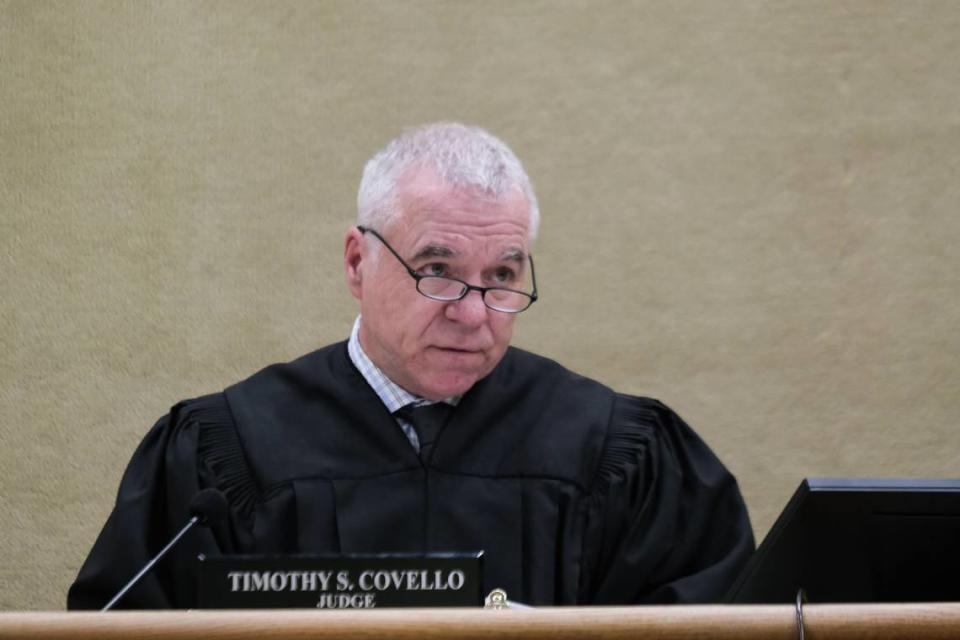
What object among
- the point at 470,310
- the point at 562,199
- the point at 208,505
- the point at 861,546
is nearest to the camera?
the point at 861,546

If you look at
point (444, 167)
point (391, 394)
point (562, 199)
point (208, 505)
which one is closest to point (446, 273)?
point (444, 167)

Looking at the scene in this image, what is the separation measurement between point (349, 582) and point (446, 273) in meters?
0.95

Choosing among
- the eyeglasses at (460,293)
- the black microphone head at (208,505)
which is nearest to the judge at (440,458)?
the eyeglasses at (460,293)

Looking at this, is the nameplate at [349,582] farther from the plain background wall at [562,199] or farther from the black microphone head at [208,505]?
the plain background wall at [562,199]

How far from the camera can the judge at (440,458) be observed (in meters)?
3.23

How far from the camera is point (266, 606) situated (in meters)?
2.45

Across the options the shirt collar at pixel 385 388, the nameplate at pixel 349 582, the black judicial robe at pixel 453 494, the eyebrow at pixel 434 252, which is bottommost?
the nameplate at pixel 349 582

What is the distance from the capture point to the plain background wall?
185 inches

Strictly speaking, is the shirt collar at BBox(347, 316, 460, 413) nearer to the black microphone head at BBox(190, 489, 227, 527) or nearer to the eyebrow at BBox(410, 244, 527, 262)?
the eyebrow at BBox(410, 244, 527, 262)

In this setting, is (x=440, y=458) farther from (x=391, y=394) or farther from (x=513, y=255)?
(x=513, y=255)

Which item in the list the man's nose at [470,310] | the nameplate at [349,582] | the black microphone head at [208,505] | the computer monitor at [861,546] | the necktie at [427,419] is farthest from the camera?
the necktie at [427,419]

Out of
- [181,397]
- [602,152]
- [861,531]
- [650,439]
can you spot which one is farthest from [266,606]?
[602,152]

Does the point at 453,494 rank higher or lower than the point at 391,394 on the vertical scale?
lower

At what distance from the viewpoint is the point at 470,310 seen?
10.5ft
